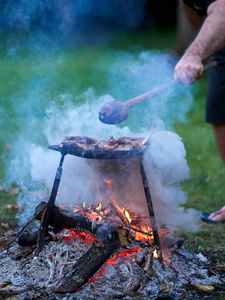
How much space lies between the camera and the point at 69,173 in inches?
124

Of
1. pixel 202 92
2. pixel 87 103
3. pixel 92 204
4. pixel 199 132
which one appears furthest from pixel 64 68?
pixel 92 204

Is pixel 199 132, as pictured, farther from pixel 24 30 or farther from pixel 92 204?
pixel 92 204

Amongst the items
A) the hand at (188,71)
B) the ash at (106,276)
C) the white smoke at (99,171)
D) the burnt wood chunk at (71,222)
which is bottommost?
the ash at (106,276)

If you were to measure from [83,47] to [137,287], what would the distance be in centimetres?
981

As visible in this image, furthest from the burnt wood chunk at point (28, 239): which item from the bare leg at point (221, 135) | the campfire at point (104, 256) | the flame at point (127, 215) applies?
the bare leg at point (221, 135)

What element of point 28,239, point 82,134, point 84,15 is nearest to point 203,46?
point 82,134

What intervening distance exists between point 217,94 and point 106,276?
282 centimetres

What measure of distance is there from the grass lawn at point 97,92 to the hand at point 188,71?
169 centimetres

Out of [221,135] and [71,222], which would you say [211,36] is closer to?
[221,135]

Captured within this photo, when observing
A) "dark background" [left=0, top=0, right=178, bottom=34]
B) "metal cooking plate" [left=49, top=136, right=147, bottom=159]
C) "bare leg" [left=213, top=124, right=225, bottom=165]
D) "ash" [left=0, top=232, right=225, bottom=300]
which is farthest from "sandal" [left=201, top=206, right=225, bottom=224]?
"dark background" [left=0, top=0, right=178, bottom=34]

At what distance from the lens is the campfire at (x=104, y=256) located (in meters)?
2.44

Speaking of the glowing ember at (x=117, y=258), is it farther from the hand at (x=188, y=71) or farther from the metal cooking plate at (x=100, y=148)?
the hand at (x=188, y=71)

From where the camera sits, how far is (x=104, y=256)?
2531mm

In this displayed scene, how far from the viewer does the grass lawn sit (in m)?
4.67
